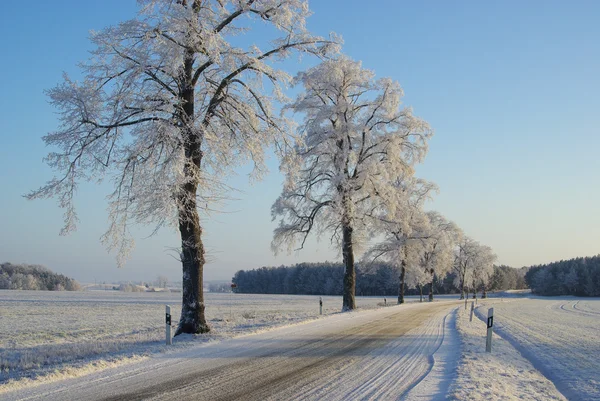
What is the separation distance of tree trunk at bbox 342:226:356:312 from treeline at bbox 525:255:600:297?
10073 cm

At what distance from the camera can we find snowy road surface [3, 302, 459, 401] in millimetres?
5848

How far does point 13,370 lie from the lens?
296 inches

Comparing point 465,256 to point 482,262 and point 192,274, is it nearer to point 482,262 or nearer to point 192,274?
point 482,262

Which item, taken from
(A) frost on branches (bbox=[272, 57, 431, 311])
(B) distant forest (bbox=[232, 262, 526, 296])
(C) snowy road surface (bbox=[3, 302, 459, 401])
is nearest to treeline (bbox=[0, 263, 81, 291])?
(B) distant forest (bbox=[232, 262, 526, 296])

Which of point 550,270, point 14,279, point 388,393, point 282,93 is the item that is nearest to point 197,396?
point 388,393

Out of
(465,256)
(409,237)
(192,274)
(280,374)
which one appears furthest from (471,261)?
(280,374)

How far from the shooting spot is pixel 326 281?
408ft

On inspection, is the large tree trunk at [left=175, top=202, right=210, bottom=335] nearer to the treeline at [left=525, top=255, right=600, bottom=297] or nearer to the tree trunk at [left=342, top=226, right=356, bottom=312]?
the tree trunk at [left=342, top=226, right=356, bottom=312]

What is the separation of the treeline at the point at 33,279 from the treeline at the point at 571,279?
120513mm

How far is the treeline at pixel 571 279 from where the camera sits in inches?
3981

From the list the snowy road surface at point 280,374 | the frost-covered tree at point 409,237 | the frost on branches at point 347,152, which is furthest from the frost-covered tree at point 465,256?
the snowy road surface at point 280,374

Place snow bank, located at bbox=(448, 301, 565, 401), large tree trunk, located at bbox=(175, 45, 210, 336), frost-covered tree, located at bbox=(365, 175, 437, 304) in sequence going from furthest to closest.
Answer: frost-covered tree, located at bbox=(365, 175, 437, 304)
large tree trunk, located at bbox=(175, 45, 210, 336)
snow bank, located at bbox=(448, 301, 565, 401)

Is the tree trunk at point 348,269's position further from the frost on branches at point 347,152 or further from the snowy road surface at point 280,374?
the snowy road surface at point 280,374

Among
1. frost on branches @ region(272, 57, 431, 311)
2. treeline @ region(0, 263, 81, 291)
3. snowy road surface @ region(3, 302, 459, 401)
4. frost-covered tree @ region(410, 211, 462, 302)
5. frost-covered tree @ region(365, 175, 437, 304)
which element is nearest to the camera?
snowy road surface @ region(3, 302, 459, 401)
